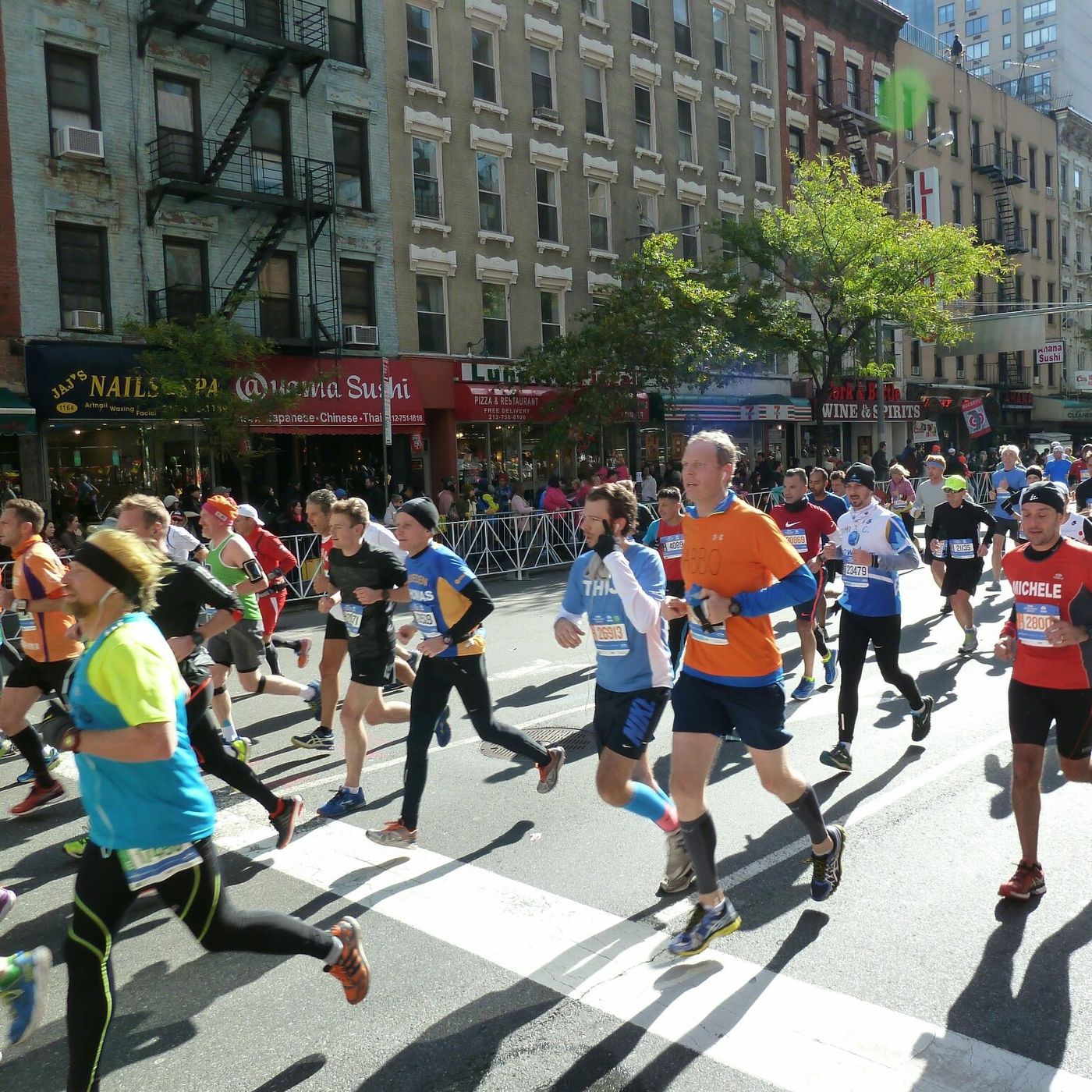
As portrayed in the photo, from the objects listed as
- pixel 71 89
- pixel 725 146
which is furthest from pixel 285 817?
pixel 725 146

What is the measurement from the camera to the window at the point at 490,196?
2722 cm

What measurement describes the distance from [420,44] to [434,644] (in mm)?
24107

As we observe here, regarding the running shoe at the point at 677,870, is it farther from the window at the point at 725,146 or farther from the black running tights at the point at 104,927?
the window at the point at 725,146

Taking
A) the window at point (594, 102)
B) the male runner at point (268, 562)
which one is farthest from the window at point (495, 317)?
the male runner at point (268, 562)

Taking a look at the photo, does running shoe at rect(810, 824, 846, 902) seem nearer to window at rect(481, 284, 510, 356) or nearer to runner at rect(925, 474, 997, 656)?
runner at rect(925, 474, 997, 656)

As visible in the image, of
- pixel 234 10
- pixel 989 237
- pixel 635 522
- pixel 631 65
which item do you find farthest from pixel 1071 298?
pixel 635 522

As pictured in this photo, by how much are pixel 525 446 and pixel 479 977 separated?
80.2 feet

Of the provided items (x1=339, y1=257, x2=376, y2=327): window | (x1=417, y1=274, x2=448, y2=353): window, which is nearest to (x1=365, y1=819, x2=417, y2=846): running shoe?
(x1=339, y1=257, x2=376, y2=327): window

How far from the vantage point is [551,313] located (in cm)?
2927

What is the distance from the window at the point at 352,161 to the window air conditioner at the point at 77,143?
5.70 m

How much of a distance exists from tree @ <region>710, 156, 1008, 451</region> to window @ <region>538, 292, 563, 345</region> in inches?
167

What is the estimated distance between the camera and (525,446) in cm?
2828

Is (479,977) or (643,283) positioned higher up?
(643,283)

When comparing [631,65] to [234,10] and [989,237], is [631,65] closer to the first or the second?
[234,10]
